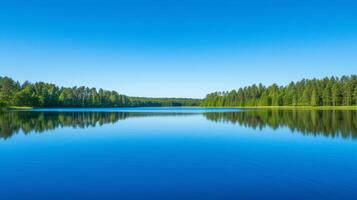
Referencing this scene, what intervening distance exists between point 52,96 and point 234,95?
309ft

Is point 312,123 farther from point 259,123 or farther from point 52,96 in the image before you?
point 52,96

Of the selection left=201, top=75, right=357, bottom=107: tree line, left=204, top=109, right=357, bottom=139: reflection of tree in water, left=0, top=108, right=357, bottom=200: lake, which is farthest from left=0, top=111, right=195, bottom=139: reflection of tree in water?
left=201, top=75, right=357, bottom=107: tree line

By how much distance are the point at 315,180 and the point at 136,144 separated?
1171 cm

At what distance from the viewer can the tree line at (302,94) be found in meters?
90.4

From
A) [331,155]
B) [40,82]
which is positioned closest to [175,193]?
[331,155]

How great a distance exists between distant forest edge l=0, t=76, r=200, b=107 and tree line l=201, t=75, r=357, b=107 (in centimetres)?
7080

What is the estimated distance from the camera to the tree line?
3558 inches

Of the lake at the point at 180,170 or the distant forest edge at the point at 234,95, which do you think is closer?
the lake at the point at 180,170

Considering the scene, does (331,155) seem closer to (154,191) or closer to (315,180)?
(315,180)

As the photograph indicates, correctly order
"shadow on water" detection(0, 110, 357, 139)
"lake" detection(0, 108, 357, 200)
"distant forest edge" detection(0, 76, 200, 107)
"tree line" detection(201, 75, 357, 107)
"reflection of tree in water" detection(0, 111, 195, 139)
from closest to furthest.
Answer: "lake" detection(0, 108, 357, 200)
"shadow on water" detection(0, 110, 357, 139)
"reflection of tree in water" detection(0, 111, 195, 139)
"tree line" detection(201, 75, 357, 107)
"distant forest edge" detection(0, 76, 200, 107)

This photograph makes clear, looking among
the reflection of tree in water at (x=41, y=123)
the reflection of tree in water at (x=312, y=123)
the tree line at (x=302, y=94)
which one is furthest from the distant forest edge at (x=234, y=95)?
the reflection of tree in water at (x=312, y=123)

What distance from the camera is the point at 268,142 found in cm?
1889

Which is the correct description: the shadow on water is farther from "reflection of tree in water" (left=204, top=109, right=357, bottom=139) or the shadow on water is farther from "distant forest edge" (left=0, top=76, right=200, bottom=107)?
"distant forest edge" (left=0, top=76, right=200, bottom=107)

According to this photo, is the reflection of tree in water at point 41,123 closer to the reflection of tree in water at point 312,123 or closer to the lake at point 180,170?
the lake at point 180,170
